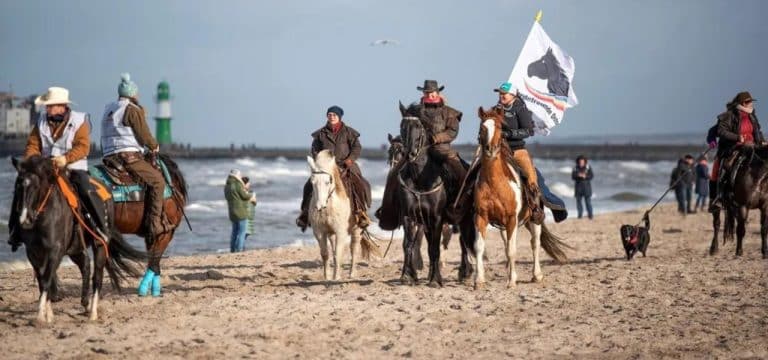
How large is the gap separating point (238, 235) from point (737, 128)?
10116 mm

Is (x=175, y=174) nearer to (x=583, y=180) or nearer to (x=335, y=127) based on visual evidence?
(x=335, y=127)

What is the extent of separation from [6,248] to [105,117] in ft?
35.4

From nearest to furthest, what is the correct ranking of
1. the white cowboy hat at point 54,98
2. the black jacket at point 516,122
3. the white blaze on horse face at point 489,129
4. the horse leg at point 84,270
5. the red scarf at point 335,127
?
the white cowboy hat at point 54,98 < the horse leg at point 84,270 < the white blaze on horse face at point 489,129 < the black jacket at point 516,122 < the red scarf at point 335,127

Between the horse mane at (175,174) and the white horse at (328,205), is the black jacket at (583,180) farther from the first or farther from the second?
the horse mane at (175,174)

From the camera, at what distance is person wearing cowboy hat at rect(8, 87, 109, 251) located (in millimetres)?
10266

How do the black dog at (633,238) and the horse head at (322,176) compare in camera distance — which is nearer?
the horse head at (322,176)

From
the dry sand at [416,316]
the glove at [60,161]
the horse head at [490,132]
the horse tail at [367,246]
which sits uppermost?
the horse head at [490,132]

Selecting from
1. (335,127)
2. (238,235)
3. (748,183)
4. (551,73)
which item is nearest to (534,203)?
(551,73)

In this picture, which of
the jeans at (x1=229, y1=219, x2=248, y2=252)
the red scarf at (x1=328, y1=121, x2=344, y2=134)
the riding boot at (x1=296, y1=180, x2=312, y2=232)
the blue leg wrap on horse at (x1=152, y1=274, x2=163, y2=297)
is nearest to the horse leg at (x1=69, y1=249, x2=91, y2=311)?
the blue leg wrap on horse at (x1=152, y1=274, x2=163, y2=297)

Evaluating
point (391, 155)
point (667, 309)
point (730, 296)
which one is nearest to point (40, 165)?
point (391, 155)

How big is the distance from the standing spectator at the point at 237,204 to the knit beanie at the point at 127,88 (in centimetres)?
797

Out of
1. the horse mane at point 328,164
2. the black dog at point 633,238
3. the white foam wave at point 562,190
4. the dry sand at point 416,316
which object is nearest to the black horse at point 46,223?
the dry sand at point 416,316

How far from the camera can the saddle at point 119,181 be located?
1146 cm

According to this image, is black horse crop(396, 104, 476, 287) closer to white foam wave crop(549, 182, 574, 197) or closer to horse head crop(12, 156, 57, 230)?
horse head crop(12, 156, 57, 230)
